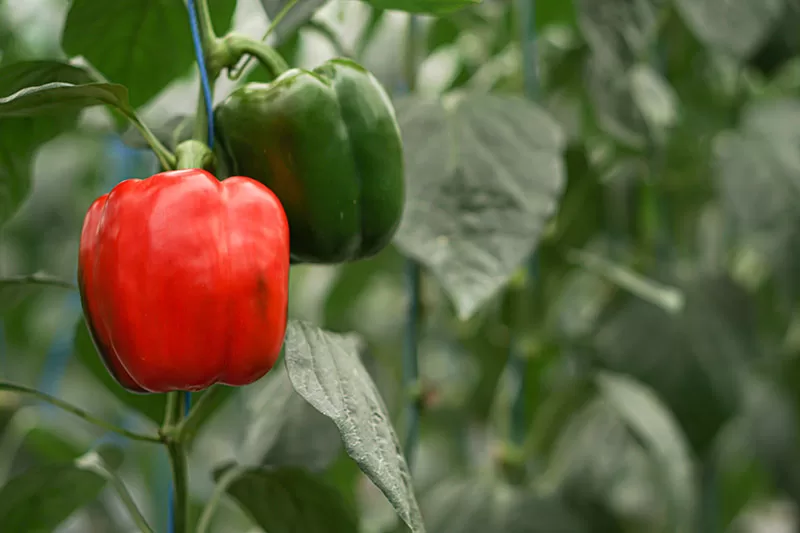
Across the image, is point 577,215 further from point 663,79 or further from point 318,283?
point 318,283

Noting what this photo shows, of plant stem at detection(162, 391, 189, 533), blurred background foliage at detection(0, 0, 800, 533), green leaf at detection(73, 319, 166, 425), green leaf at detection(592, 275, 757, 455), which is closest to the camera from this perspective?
plant stem at detection(162, 391, 189, 533)

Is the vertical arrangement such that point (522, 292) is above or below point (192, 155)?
below

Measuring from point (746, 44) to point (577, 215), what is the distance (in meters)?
0.24

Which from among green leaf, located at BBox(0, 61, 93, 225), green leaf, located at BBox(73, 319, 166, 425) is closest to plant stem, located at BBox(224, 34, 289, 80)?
green leaf, located at BBox(0, 61, 93, 225)

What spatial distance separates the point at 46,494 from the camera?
540 millimetres

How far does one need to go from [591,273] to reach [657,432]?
257mm

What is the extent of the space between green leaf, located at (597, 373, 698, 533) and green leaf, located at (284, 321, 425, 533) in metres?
0.44

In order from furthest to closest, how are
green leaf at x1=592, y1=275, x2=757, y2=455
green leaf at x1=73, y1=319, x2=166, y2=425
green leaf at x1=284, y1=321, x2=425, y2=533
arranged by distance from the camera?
green leaf at x1=592, y1=275, x2=757, y2=455 → green leaf at x1=73, y1=319, x2=166, y2=425 → green leaf at x1=284, y1=321, x2=425, y2=533

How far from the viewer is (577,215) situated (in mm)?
911

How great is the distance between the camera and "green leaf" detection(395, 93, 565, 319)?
1.77 ft

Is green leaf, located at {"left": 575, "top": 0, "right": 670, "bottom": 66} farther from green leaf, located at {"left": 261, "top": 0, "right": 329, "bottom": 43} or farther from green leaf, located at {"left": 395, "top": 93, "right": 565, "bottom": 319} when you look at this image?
green leaf, located at {"left": 261, "top": 0, "right": 329, "bottom": 43}

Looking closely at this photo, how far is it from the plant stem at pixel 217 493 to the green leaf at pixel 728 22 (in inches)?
21.6

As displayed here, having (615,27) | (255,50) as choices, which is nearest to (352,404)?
(255,50)

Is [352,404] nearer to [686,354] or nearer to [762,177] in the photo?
[686,354]
